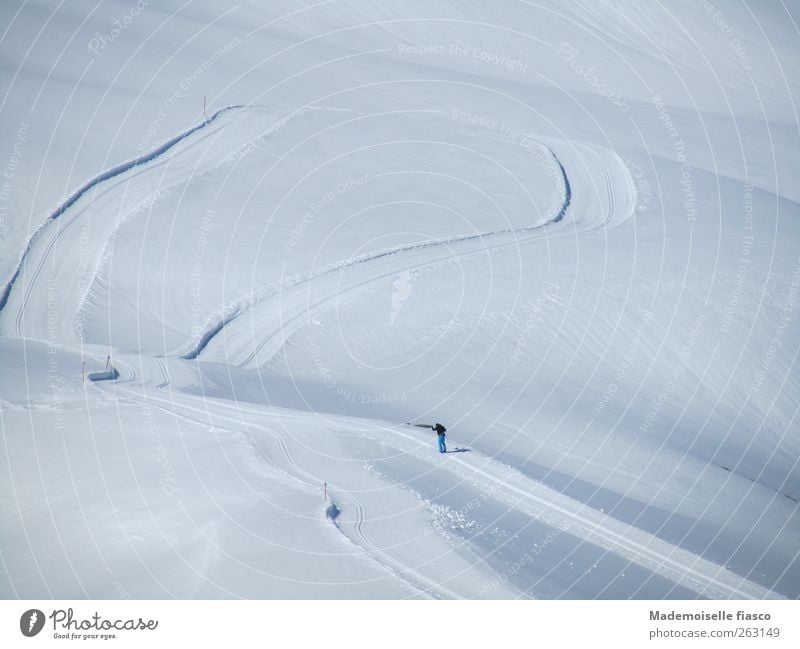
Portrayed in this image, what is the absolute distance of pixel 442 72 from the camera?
43250mm

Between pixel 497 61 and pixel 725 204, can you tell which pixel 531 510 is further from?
pixel 497 61

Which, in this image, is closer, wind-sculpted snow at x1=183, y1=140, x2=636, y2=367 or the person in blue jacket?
the person in blue jacket

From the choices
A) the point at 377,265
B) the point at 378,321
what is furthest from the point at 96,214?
the point at 378,321

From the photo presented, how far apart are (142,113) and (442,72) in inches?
560

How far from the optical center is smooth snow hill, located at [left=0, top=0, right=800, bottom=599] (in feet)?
56.2

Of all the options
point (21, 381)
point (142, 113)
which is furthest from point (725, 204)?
point (21, 381)
